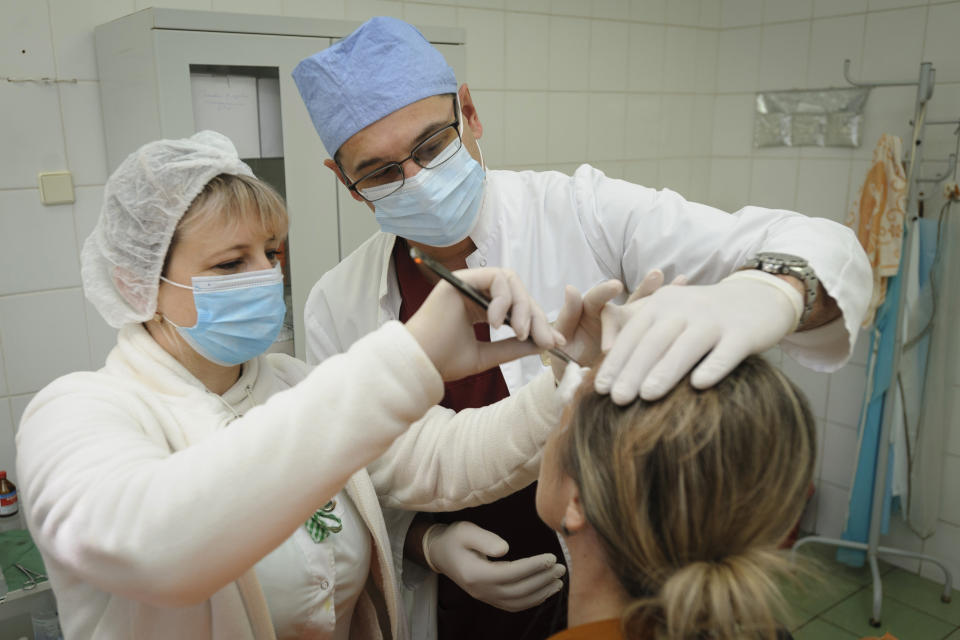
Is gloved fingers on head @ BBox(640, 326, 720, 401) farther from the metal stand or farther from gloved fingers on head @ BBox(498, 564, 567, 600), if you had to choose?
the metal stand

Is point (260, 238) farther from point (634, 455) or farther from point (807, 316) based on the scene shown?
point (807, 316)

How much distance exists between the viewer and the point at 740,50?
11.3ft

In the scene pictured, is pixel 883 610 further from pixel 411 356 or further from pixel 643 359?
pixel 411 356

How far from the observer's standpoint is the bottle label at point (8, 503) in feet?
6.24

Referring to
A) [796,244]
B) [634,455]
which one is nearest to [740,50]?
[796,244]

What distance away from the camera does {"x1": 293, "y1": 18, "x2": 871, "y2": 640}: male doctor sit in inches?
44.8

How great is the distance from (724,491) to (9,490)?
6.09 ft

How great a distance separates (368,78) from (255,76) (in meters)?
0.58

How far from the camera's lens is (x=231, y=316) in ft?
3.96

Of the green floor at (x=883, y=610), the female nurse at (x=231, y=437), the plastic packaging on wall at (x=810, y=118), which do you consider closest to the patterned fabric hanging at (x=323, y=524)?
the female nurse at (x=231, y=437)

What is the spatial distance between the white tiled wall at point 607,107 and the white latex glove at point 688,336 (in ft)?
5.48

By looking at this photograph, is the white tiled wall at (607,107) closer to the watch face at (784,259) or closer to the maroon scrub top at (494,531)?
the maroon scrub top at (494,531)

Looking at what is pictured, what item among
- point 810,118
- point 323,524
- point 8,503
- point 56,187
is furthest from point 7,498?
point 810,118

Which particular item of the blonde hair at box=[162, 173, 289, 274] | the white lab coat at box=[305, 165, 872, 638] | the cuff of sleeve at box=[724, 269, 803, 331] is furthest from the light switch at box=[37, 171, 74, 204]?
the cuff of sleeve at box=[724, 269, 803, 331]
